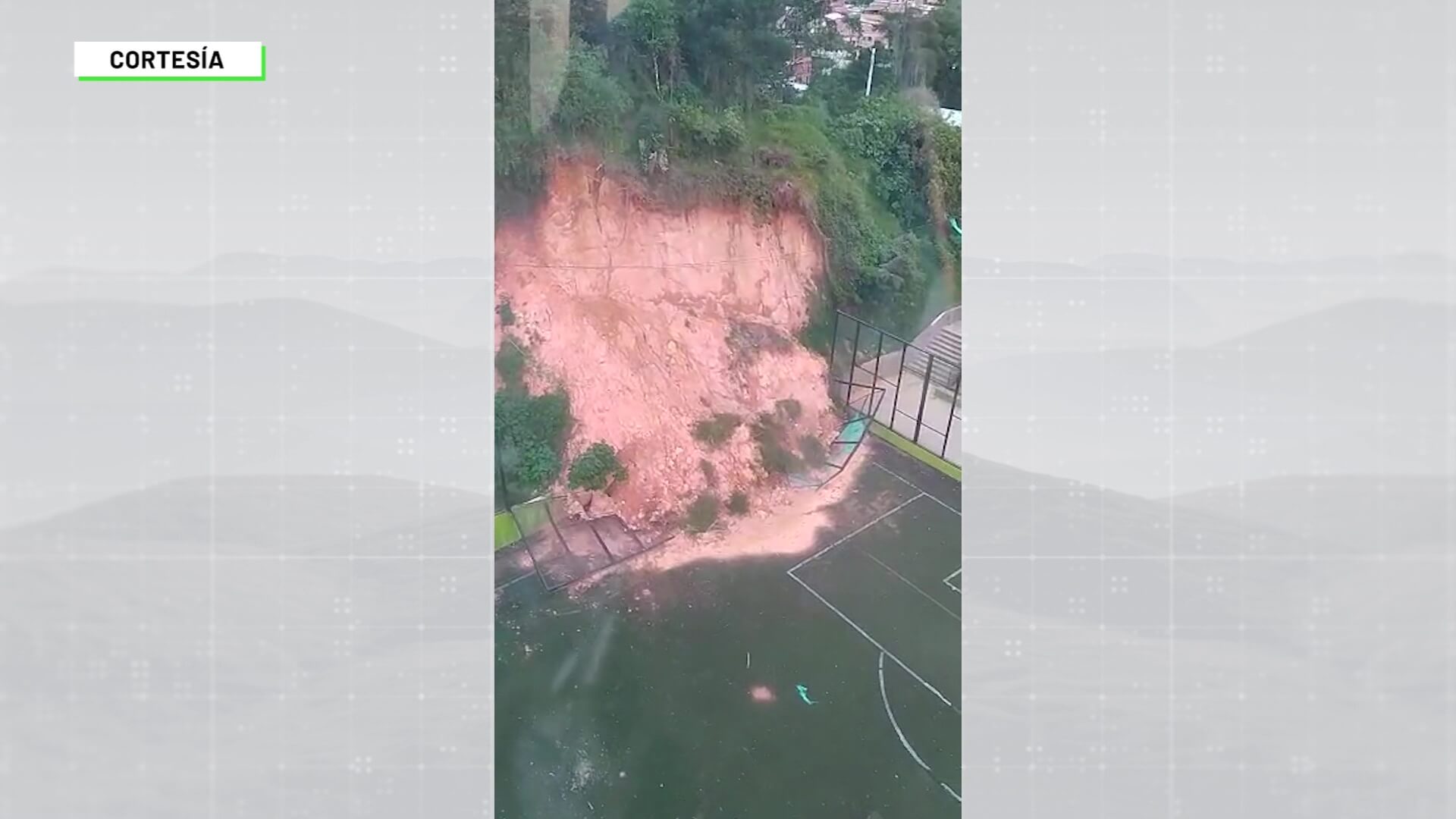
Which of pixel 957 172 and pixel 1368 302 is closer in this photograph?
pixel 1368 302

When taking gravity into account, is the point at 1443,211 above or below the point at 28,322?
above

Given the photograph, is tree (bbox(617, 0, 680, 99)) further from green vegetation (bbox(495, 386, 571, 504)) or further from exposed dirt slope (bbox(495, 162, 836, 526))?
green vegetation (bbox(495, 386, 571, 504))

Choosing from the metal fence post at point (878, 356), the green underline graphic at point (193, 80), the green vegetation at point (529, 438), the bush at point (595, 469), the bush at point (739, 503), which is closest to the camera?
the green underline graphic at point (193, 80)

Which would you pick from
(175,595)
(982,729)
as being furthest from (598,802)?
(175,595)

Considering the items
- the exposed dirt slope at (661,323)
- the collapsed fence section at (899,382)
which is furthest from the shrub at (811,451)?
the collapsed fence section at (899,382)

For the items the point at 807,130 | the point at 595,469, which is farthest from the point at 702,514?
the point at 807,130

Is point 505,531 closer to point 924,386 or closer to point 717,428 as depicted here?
point 717,428

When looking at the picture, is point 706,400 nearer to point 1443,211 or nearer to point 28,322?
point 28,322

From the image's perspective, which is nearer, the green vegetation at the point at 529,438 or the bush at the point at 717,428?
the green vegetation at the point at 529,438

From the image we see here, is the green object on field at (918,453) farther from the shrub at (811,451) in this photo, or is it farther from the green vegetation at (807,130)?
the green vegetation at (807,130)
